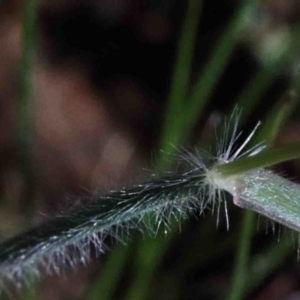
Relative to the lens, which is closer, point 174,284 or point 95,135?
point 174,284

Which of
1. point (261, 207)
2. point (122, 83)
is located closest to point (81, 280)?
point (122, 83)

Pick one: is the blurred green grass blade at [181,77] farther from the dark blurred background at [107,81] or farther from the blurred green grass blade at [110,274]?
the dark blurred background at [107,81]

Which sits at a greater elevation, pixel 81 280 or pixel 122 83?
pixel 122 83

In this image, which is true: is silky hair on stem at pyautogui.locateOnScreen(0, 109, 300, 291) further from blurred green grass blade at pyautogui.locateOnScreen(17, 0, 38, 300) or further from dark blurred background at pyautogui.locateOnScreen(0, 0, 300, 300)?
dark blurred background at pyautogui.locateOnScreen(0, 0, 300, 300)

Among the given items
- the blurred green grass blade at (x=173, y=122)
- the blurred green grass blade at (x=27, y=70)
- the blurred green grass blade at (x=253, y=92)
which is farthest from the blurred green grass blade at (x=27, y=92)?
the blurred green grass blade at (x=253, y=92)

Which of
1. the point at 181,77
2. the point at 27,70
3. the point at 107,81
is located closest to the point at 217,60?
the point at 181,77

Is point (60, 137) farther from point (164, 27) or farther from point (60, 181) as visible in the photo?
point (164, 27)

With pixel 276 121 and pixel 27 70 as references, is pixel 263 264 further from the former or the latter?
pixel 27 70
